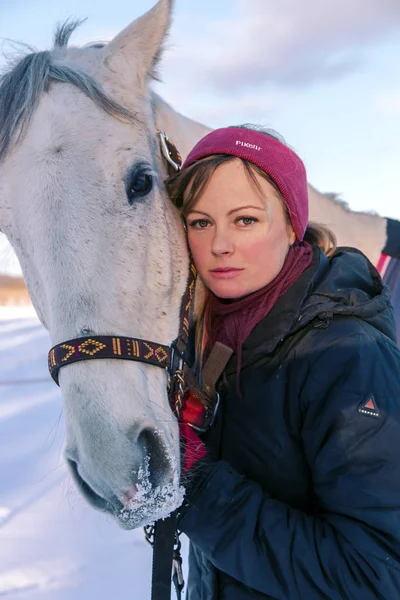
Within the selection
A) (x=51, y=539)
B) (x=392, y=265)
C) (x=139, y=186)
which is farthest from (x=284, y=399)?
(x=51, y=539)

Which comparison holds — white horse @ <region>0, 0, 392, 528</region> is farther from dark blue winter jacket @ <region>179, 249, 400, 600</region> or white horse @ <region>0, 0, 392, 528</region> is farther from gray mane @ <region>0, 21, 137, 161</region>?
dark blue winter jacket @ <region>179, 249, 400, 600</region>

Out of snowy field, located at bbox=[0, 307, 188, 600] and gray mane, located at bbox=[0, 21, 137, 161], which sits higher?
gray mane, located at bbox=[0, 21, 137, 161]

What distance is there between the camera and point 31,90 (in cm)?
147

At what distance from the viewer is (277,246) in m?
1.37

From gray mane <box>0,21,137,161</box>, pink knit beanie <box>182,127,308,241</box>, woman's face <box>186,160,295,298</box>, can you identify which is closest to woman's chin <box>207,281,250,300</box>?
woman's face <box>186,160,295,298</box>

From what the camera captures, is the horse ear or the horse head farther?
the horse ear

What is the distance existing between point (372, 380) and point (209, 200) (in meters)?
0.62

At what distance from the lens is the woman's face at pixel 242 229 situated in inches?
52.7

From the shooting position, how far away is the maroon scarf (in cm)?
132

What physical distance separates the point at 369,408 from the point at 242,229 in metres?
0.55

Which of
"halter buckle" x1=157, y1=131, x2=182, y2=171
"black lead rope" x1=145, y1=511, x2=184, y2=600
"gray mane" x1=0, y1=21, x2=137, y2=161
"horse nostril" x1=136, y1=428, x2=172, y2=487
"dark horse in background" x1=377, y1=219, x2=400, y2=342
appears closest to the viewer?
"horse nostril" x1=136, y1=428, x2=172, y2=487

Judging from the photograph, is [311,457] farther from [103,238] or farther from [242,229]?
[103,238]

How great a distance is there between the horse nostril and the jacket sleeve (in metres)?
0.11

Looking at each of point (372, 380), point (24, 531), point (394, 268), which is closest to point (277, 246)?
point (372, 380)
